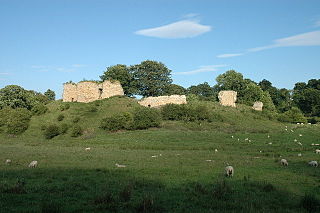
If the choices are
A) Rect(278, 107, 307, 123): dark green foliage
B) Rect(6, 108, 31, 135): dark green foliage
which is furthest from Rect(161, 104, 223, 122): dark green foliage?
Rect(6, 108, 31, 135): dark green foliage

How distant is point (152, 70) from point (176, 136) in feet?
119

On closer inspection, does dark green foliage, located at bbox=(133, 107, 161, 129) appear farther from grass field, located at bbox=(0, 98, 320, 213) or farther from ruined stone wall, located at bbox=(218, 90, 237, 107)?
ruined stone wall, located at bbox=(218, 90, 237, 107)

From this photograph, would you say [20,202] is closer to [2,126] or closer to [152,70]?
[2,126]

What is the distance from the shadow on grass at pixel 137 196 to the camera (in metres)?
9.48

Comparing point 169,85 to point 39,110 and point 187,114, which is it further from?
point 39,110

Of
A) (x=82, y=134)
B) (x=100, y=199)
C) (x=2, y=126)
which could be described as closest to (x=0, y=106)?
(x=2, y=126)

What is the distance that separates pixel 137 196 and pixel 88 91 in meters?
52.5

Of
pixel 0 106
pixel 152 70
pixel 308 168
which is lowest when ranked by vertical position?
pixel 308 168

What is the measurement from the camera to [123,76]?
69.4 metres

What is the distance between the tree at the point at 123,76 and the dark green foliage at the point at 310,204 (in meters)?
60.4

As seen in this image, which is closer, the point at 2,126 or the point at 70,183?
the point at 70,183

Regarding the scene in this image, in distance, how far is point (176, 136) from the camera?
122 feet

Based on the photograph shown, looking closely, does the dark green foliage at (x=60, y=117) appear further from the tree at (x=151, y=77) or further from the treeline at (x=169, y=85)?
the tree at (x=151, y=77)

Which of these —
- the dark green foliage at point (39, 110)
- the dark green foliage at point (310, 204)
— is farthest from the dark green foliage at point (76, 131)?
the dark green foliage at point (310, 204)
